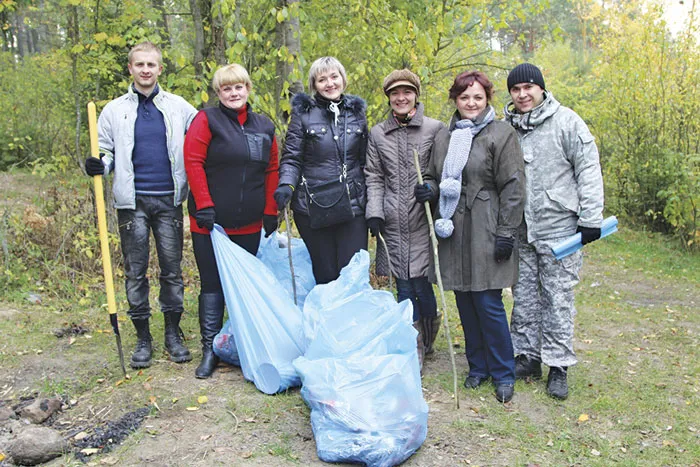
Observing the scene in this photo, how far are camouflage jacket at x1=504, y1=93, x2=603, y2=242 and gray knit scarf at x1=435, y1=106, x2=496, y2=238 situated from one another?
284 mm

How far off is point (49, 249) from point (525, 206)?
446 centimetres

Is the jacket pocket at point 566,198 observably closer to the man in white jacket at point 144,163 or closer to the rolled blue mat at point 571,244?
the rolled blue mat at point 571,244

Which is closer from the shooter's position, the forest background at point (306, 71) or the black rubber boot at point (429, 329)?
the black rubber boot at point (429, 329)

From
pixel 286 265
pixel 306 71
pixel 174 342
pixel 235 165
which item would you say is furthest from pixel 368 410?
pixel 306 71

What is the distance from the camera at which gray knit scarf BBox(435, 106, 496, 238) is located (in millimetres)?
3316

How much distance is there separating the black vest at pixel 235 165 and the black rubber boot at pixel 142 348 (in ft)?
2.58

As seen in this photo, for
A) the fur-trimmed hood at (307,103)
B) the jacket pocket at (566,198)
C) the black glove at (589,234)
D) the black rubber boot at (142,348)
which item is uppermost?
the fur-trimmed hood at (307,103)

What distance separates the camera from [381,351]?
2.87 m

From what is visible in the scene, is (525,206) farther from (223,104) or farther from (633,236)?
(633,236)

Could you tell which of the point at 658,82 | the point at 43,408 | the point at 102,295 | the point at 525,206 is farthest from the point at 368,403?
the point at 658,82

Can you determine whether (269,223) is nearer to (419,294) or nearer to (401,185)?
(401,185)

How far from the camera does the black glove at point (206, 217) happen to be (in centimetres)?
341

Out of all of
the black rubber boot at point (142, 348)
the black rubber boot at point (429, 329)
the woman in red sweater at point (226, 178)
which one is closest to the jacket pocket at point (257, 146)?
the woman in red sweater at point (226, 178)

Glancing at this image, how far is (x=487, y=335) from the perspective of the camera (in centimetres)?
350
